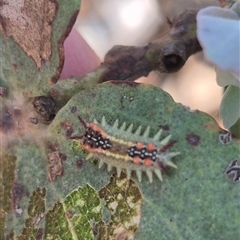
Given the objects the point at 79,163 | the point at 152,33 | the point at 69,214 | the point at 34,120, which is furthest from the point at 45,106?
the point at 152,33

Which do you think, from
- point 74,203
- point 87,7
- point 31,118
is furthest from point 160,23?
point 74,203

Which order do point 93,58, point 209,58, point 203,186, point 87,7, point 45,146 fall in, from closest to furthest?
point 209,58
point 203,186
point 45,146
point 93,58
point 87,7

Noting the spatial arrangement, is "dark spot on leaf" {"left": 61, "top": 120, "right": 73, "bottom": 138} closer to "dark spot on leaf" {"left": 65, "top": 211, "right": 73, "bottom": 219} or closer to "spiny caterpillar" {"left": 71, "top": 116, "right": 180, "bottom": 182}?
"spiny caterpillar" {"left": 71, "top": 116, "right": 180, "bottom": 182}

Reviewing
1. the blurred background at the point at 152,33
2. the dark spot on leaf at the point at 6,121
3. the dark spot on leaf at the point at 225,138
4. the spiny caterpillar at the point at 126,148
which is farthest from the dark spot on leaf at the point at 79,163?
the blurred background at the point at 152,33

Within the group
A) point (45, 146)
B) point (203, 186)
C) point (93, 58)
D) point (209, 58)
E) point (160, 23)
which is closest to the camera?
point (209, 58)

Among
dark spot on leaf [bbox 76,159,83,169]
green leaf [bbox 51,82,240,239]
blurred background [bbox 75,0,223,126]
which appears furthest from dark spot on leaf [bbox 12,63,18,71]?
blurred background [bbox 75,0,223,126]

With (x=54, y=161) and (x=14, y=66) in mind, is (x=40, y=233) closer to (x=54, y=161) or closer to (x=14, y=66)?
(x=54, y=161)

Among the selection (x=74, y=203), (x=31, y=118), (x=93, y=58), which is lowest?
(x=93, y=58)

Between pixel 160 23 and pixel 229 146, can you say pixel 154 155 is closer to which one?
pixel 229 146
